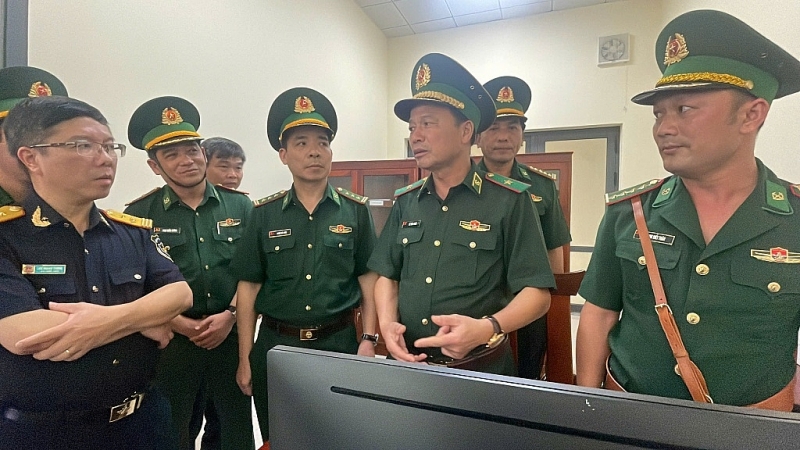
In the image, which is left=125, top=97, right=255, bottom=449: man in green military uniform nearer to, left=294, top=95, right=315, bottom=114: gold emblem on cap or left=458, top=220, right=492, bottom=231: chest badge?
left=294, top=95, right=315, bottom=114: gold emblem on cap

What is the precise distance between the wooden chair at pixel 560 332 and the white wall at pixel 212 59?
7.71 feet

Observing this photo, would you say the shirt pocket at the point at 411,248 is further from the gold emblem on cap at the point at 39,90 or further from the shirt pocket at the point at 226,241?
the gold emblem on cap at the point at 39,90

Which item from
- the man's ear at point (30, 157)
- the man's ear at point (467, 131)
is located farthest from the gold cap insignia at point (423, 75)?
the man's ear at point (30, 157)

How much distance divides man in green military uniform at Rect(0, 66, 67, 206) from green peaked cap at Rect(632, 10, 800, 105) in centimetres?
170

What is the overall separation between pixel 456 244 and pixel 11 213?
1239 millimetres

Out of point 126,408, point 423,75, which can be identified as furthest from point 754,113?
point 126,408

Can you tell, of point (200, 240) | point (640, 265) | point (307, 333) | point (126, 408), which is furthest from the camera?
point (200, 240)

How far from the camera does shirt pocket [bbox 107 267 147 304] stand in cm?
121

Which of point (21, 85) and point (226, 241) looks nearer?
point (21, 85)

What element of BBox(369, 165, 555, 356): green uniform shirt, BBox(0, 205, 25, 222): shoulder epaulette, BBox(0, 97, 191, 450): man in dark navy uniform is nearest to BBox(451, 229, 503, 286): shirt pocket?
BBox(369, 165, 555, 356): green uniform shirt

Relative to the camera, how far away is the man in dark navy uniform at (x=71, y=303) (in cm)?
104

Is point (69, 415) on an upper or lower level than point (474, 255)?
lower

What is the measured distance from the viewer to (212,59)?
298 cm

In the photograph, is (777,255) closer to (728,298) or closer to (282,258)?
(728,298)
